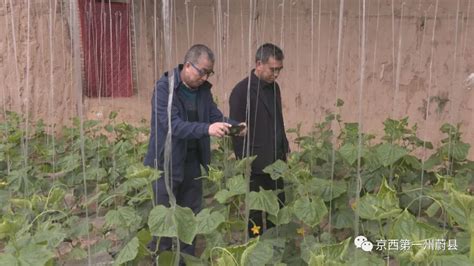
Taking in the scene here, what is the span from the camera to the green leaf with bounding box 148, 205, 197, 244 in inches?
47.8

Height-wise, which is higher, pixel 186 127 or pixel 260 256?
pixel 186 127

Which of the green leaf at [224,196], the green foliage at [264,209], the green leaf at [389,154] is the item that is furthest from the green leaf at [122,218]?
the green leaf at [389,154]

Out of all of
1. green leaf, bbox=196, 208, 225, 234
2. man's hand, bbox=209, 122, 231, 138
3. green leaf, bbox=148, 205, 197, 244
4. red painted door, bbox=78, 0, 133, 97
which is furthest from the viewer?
red painted door, bbox=78, 0, 133, 97

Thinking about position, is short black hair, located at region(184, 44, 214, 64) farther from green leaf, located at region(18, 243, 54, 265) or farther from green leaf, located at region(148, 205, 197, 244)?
green leaf, located at region(18, 243, 54, 265)

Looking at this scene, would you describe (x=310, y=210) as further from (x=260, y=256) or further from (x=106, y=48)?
(x=106, y=48)

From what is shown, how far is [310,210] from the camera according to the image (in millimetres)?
1488

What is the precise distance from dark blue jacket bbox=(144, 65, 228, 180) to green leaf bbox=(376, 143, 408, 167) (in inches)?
23.6

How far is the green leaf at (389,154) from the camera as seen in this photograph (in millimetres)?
1782

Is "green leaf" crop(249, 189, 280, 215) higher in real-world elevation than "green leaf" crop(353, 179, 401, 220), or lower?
lower

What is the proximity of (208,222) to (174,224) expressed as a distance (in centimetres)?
15

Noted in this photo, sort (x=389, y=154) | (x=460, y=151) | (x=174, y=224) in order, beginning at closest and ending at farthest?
(x=174, y=224) → (x=389, y=154) → (x=460, y=151)

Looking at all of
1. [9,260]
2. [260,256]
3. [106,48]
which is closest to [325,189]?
[260,256]

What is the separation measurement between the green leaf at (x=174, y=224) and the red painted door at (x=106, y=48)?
3.43m

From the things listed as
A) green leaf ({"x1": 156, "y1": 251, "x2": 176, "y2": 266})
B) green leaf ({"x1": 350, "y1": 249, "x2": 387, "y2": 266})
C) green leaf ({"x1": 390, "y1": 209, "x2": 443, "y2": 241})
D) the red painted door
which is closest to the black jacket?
green leaf ({"x1": 156, "y1": 251, "x2": 176, "y2": 266})
